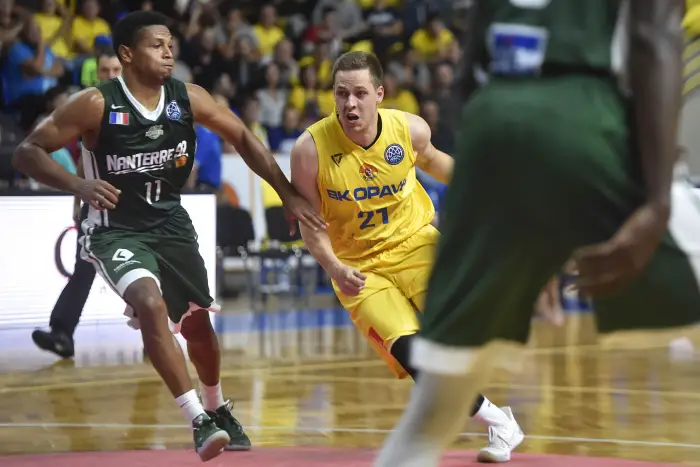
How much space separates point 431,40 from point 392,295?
41.5 ft

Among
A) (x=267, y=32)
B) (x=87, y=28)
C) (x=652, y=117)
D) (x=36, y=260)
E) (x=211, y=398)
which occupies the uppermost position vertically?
(x=652, y=117)

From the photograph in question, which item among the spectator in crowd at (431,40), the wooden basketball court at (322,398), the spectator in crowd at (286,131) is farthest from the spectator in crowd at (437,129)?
the wooden basketball court at (322,398)

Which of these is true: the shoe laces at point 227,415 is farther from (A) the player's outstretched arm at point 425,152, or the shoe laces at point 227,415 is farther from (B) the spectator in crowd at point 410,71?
(B) the spectator in crowd at point 410,71

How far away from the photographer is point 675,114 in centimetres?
219

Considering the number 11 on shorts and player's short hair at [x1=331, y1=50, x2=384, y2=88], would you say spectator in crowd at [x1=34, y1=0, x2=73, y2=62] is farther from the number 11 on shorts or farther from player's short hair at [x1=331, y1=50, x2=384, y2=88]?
player's short hair at [x1=331, y1=50, x2=384, y2=88]

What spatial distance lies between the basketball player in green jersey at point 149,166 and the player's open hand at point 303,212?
0.01 metres

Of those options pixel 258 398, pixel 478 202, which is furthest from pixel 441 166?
pixel 478 202

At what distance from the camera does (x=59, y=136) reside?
5.38 meters

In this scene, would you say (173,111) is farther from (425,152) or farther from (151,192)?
(425,152)

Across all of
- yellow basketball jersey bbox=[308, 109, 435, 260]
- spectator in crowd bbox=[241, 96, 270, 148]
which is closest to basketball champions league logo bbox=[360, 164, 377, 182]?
yellow basketball jersey bbox=[308, 109, 435, 260]

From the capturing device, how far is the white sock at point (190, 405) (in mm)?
4992

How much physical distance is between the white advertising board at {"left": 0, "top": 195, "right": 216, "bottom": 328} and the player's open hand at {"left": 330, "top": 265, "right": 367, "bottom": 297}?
4.46m

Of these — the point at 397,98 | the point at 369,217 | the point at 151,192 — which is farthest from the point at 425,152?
the point at 397,98

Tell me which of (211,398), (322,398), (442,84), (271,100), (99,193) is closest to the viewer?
(99,193)
